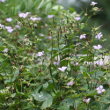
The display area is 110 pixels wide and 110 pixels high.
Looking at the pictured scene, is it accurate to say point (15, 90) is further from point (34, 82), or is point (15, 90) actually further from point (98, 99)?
point (98, 99)

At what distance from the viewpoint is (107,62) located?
9.35 ft

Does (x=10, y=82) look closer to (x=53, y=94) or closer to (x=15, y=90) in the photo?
(x=15, y=90)

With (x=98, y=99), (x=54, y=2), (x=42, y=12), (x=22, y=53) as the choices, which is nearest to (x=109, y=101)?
(x=98, y=99)

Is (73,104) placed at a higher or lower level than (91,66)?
lower

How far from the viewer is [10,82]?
2814mm

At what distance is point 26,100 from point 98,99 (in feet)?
1.50

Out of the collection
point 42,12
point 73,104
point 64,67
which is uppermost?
point 42,12

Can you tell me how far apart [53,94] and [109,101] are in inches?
13.7

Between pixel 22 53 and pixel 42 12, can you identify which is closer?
pixel 22 53

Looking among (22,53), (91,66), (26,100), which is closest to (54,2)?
(22,53)

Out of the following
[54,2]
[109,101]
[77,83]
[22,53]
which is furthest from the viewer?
[54,2]

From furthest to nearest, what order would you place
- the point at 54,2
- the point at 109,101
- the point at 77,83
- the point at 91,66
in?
the point at 54,2, the point at 91,66, the point at 77,83, the point at 109,101

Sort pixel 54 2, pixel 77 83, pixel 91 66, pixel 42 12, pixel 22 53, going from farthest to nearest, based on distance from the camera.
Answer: pixel 54 2 < pixel 42 12 < pixel 22 53 < pixel 91 66 < pixel 77 83

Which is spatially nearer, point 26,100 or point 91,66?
point 26,100
